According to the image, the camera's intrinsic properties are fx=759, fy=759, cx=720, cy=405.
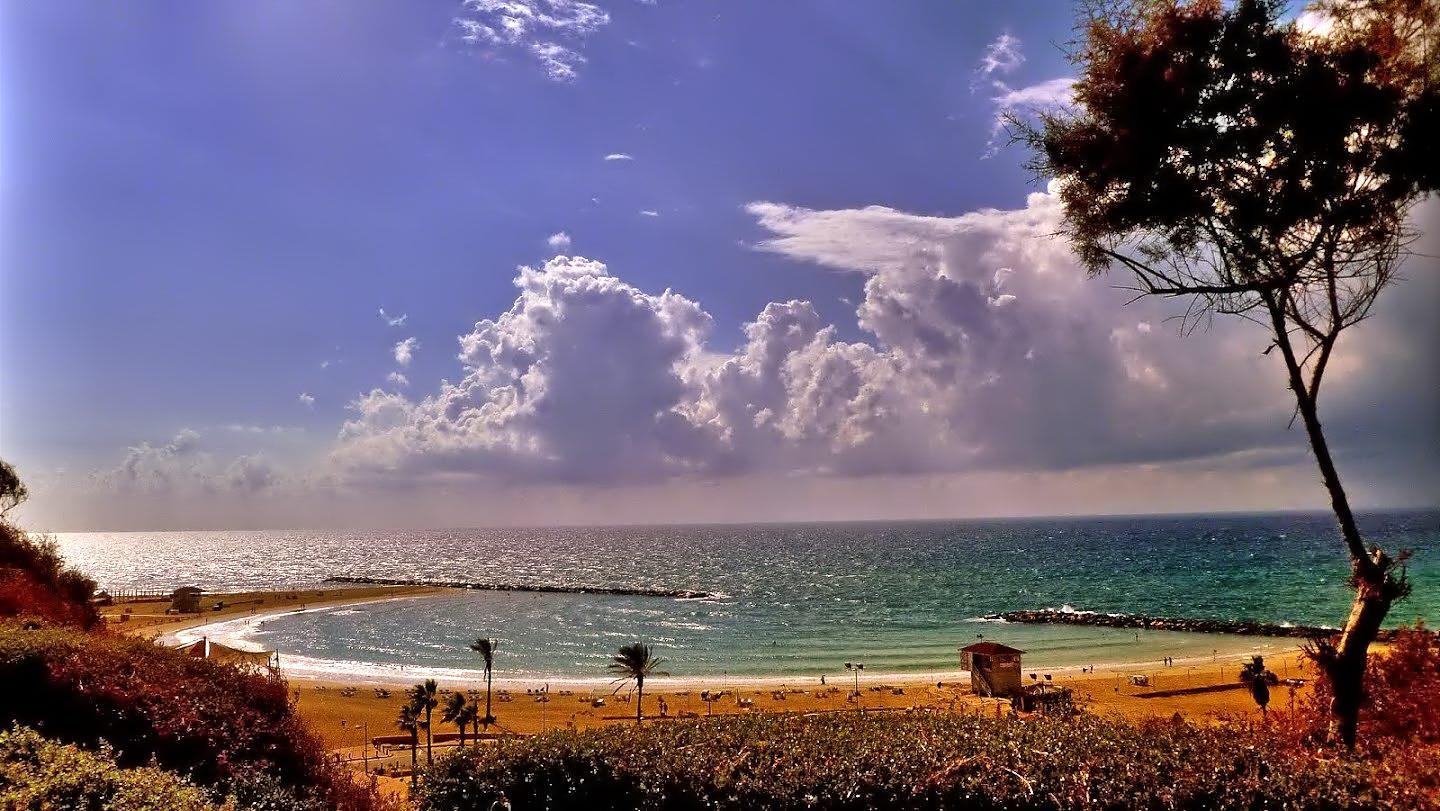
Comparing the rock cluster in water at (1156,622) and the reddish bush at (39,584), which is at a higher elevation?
the reddish bush at (39,584)

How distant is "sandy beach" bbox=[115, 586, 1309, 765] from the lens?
4091 centimetres

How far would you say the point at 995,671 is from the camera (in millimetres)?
41469

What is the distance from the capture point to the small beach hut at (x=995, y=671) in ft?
135

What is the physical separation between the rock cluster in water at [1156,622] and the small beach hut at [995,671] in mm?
39166

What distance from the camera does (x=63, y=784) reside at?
6.91 meters

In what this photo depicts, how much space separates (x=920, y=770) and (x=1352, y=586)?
580cm

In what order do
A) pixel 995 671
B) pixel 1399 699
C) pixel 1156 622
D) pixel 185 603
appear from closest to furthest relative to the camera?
pixel 1399 699 < pixel 995 671 < pixel 1156 622 < pixel 185 603

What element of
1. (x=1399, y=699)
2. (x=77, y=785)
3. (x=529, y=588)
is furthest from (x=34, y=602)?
(x=529, y=588)

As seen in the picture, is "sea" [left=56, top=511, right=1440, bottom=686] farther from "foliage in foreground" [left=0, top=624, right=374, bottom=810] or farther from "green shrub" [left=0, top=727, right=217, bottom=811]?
"green shrub" [left=0, top=727, right=217, bottom=811]

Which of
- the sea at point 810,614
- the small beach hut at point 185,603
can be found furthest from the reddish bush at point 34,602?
the small beach hut at point 185,603

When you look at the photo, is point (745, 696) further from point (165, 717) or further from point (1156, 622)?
point (1156, 622)

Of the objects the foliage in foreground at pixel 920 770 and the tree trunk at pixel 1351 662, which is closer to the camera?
the foliage in foreground at pixel 920 770

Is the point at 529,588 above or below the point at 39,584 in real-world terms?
below

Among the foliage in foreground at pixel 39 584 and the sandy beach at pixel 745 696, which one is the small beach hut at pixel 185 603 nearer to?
the sandy beach at pixel 745 696
